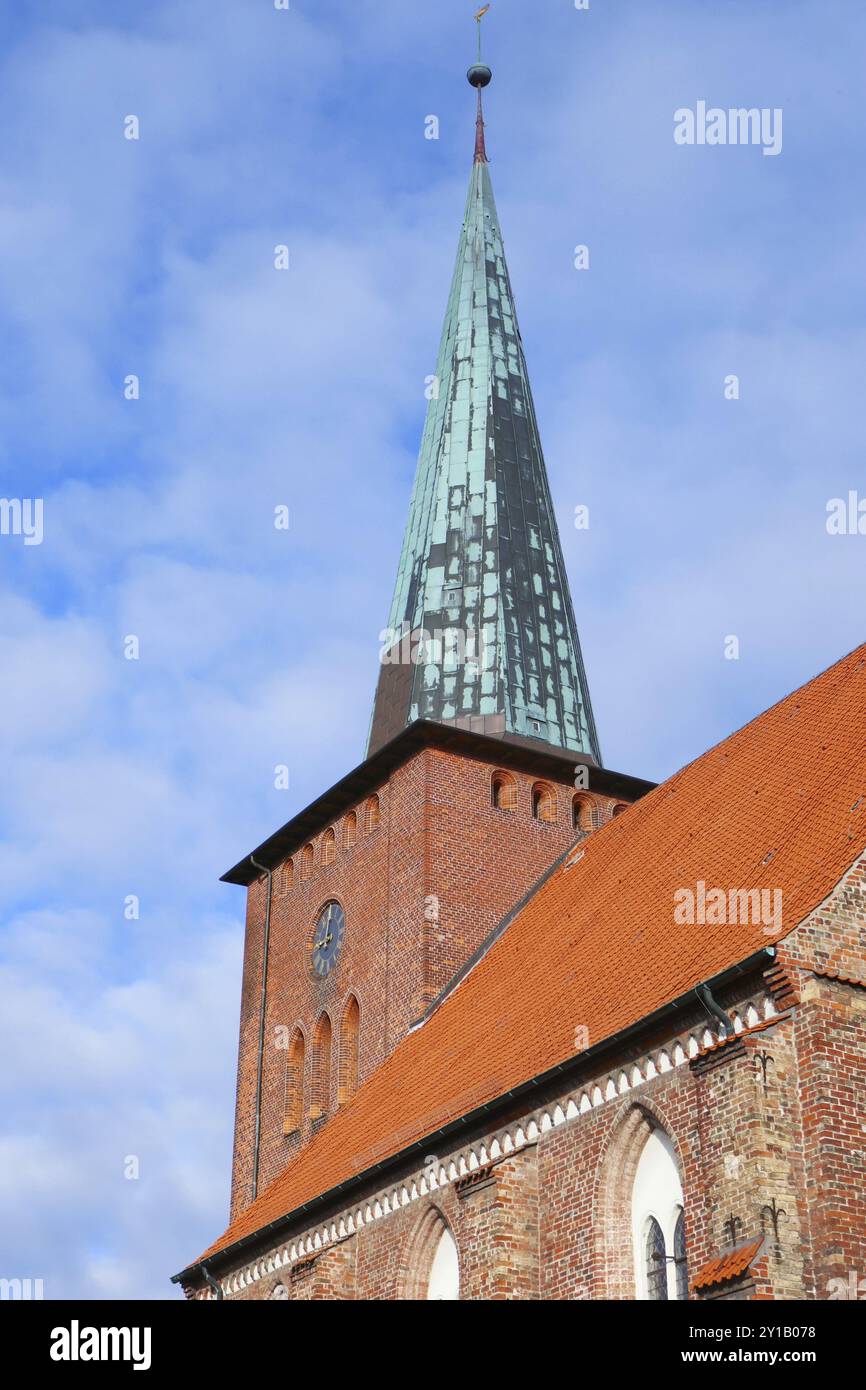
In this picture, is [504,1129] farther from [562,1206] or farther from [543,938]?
[543,938]

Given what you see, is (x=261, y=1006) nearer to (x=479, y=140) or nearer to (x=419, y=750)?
(x=419, y=750)

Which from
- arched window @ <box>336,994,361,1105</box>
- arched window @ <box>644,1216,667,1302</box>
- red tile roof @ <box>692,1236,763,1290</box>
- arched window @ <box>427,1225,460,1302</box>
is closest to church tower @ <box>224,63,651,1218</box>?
arched window @ <box>336,994,361,1105</box>

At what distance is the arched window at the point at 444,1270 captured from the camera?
19.0 metres

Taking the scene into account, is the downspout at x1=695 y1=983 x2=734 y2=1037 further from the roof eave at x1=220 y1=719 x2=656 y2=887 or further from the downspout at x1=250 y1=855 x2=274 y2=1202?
the downspout at x1=250 y1=855 x2=274 y2=1202

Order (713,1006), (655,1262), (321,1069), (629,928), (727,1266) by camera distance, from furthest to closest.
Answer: (321,1069) < (629,928) < (655,1262) < (713,1006) < (727,1266)

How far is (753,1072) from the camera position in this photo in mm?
14617

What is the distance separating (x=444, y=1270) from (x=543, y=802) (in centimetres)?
976

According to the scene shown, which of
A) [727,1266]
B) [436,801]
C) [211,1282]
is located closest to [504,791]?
[436,801]

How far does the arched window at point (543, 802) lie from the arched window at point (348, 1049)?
4.06 m

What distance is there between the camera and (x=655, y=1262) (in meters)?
16.3

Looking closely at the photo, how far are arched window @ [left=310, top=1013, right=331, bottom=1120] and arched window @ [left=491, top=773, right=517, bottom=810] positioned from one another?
426 cm

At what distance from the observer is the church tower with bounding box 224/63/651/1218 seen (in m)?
26.0
